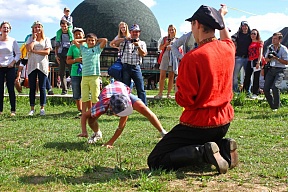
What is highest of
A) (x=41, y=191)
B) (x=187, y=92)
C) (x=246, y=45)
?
(x=246, y=45)

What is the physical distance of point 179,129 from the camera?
4.23m

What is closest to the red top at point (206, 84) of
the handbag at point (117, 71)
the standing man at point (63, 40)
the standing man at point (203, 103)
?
the standing man at point (203, 103)

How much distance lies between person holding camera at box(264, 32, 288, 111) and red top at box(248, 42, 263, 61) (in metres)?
1.65

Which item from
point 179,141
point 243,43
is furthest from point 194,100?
point 243,43

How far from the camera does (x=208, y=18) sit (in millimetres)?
4086

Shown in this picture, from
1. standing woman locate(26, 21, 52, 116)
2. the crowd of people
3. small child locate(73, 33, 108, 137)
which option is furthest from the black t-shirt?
standing woman locate(26, 21, 52, 116)

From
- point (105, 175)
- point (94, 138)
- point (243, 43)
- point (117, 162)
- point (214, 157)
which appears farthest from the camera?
point (243, 43)

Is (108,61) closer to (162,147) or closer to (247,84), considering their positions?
(247,84)

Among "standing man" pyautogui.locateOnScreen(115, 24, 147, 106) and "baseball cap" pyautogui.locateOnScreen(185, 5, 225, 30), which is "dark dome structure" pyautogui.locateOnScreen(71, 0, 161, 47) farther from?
"baseball cap" pyautogui.locateOnScreen(185, 5, 225, 30)

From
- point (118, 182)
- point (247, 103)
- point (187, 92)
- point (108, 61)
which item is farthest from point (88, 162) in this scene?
point (108, 61)

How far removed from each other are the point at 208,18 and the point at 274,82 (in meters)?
6.20

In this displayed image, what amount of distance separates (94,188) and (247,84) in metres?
9.71

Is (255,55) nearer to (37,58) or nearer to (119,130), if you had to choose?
(37,58)

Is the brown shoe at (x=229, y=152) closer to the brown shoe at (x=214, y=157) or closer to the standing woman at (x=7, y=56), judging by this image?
the brown shoe at (x=214, y=157)
